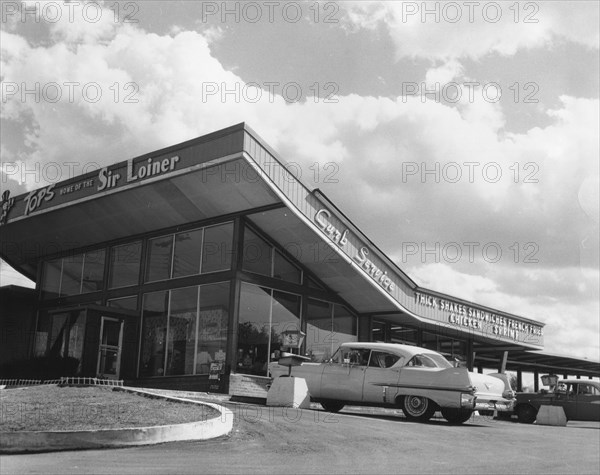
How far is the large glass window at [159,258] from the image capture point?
2625 centimetres

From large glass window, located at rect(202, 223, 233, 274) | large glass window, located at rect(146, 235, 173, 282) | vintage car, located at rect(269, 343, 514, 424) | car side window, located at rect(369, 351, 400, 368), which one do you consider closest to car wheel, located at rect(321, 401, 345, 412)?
vintage car, located at rect(269, 343, 514, 424)

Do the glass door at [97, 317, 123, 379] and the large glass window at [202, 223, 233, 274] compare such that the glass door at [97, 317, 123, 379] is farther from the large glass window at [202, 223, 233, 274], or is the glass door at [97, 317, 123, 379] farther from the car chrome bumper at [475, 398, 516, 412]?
the car chrome bumper at [475, 398, 516, 412]

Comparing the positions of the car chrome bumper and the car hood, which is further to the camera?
the car hood

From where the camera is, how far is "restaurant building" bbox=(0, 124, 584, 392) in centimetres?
2303

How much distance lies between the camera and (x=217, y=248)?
81.4 ft

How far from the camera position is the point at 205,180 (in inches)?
884

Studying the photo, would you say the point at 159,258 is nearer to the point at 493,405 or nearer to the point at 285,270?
the point at 285,270

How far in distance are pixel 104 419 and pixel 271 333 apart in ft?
44.3

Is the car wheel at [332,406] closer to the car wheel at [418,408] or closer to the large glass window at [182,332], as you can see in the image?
the car wheel at [418,408]

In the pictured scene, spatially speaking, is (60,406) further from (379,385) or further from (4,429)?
(379,385)

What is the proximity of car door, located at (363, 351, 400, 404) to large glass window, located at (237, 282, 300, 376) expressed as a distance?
6.02 m

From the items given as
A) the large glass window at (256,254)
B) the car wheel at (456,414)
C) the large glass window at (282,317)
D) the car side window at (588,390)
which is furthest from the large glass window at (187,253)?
the car side window at (588,390)

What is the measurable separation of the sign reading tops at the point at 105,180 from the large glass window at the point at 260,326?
4.62 m

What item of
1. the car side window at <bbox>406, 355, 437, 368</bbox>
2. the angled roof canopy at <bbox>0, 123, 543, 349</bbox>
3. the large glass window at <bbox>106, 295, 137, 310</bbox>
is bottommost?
the car side window at <bbox>406, 355, 437, 368</bbox>
